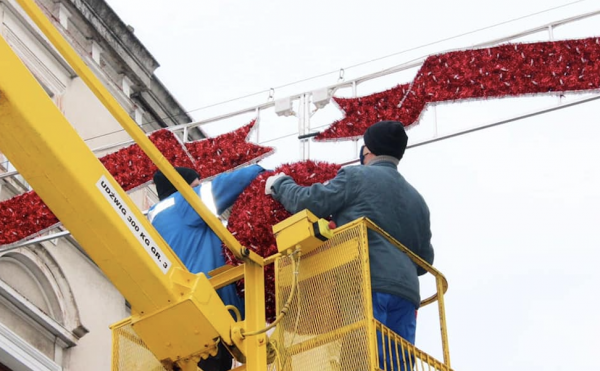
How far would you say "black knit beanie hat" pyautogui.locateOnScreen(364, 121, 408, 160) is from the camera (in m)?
8.92

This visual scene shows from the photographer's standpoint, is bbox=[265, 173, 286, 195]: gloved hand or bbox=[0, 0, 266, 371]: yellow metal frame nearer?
bbox=[0, 0, 266, 371]: yellow metal frame

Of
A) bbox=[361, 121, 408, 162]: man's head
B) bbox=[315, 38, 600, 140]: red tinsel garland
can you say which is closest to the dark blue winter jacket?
bbox=[361, 121, 408, 162]: man's head

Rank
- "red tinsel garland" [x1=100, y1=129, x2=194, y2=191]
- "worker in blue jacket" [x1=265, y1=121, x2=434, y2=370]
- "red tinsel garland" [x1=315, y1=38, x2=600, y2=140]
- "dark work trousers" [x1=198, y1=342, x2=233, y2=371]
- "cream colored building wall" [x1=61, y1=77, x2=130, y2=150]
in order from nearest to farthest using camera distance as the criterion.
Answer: "worker in blue jacket" [x1=265, y1=121, x2=434, y2=370] < "dark work trousers" [x1=198, y1=342, x2=233, y2=371] < "red tinsel garland" [x1=315, y1=38, x2=600, y2=140] < "red tinsel garland" [x1=100, y1=129, x2=194, y2=191] < "cream colored building wall" [x1=61, y1=77, x2=130, y2=150]

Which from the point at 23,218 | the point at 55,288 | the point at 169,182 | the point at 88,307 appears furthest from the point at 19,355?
the point at 169,182

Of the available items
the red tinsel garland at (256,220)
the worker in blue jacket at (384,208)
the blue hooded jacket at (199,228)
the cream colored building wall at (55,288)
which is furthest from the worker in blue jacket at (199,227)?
the cream colored building wall at (55,288)

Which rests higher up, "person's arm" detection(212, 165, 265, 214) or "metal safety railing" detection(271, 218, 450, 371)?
"person's arm" detection(212, 165, 265, 214)

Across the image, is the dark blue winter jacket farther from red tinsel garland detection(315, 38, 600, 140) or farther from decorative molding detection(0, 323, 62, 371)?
decorative molding detection(0, 323, 62, 371)

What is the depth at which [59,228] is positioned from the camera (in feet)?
45.1

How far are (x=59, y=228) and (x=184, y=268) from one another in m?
5.74

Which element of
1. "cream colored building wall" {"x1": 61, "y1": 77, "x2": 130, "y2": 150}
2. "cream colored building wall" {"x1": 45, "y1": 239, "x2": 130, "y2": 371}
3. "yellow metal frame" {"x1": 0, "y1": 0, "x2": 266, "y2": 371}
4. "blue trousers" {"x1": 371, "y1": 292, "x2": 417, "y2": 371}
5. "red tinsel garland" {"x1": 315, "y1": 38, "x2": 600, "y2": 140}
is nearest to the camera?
"yellow metal frame" {"x1": 0, "y1": 0, "x2": 266, "y2": 371}

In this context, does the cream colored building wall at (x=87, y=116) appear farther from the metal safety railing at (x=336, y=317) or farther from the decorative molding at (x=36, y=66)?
the metal safety railing at (x=336, y=317)

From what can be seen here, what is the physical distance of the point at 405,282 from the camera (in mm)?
8320

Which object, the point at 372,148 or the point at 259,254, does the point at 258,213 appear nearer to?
the point at 259,254

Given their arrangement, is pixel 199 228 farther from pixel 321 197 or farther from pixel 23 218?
pixel 23 218
